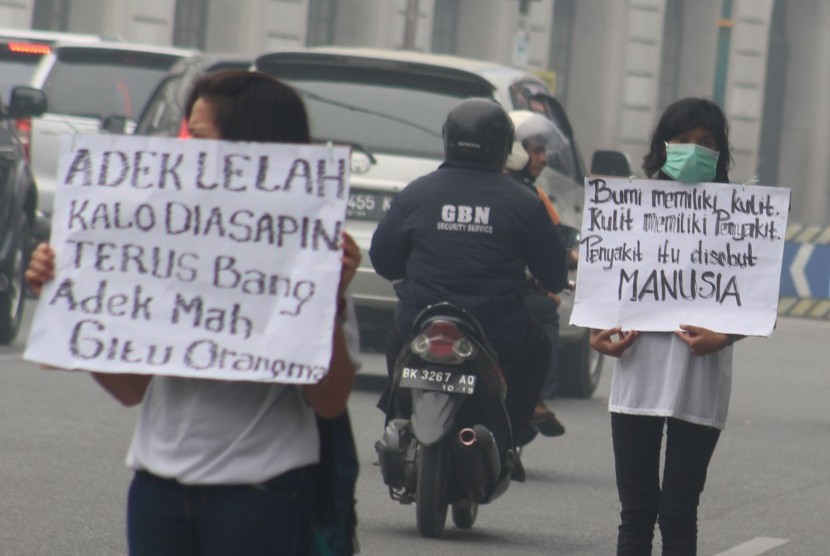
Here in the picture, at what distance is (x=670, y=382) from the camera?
6.13 metres

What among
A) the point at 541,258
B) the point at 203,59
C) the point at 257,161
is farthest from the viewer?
the point at 203,59

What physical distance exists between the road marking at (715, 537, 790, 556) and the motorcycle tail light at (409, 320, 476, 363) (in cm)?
120

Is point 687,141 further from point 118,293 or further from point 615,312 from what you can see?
point 118,293

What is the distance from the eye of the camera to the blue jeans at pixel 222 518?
3859mm

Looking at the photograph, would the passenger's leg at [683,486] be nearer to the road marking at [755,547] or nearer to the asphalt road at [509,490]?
the asphalt road at [509,490]

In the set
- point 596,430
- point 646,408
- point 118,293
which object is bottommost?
point 596,430

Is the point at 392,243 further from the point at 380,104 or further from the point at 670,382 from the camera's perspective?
the point at 380,104

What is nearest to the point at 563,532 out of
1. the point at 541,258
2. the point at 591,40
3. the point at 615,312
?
the point at 541,258

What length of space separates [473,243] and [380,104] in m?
4.82

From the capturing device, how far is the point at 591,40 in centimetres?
4125

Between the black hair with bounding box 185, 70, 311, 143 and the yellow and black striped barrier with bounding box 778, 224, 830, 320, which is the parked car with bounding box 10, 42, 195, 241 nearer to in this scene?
the yellow and black striped barrier with bounding box 778, 224, 830, 320

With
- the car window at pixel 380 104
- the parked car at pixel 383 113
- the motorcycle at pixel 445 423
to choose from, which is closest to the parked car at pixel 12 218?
the parked car at pixel 383 113

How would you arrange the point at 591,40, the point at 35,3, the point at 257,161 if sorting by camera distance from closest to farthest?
the point at 257,161
the point at 35,3
the point at 591,40

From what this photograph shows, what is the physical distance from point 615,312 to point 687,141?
0.54m
